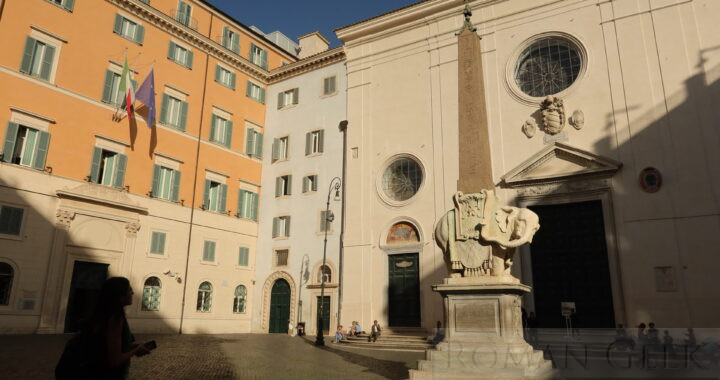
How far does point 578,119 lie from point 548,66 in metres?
3.04

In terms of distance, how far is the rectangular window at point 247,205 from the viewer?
1058 inches

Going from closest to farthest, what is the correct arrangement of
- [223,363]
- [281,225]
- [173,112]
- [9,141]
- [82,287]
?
[223,363] < [9,141] < [82,287] < [173,112] < [281,225]

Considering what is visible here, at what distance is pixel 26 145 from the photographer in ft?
62.1

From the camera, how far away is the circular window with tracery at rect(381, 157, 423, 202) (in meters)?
22.8

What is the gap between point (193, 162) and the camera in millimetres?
24703

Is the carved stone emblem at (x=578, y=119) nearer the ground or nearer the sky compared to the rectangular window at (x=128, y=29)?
nearer the ground

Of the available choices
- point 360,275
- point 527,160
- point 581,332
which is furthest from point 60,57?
point 581,332

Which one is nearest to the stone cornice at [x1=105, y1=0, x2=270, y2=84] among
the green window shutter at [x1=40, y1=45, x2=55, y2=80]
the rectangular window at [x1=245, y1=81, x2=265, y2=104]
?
the rectangular window at [x1=245, y1=81, x2=265, y2=104]

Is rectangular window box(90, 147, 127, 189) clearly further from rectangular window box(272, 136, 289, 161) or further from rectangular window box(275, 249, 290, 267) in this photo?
rectangular window box(275, 249, 290, 267)

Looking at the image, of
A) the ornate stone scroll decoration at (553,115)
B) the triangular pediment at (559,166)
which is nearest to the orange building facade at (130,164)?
the triangular pediment at (559,166)

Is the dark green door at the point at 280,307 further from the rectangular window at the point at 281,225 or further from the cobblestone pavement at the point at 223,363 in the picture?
the cobblestone pavement at the point at 223,363

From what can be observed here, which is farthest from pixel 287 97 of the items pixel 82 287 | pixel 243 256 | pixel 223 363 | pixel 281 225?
pixel 223 363

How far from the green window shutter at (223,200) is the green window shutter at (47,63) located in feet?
29.8

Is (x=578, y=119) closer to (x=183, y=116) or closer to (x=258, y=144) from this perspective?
(x=258, y=144)
